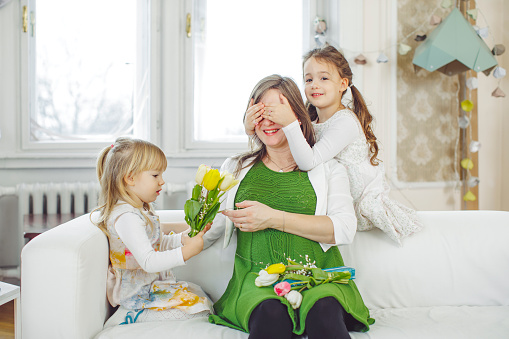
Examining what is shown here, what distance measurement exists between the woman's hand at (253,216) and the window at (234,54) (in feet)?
5.76

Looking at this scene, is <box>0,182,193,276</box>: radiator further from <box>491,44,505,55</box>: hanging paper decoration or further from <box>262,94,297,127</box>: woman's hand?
<box>491,44,505,55</box>: hanging paper decoration

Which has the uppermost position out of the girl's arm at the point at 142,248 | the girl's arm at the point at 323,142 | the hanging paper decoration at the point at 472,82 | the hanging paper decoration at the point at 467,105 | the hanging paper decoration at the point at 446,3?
the hanging paper decoration at the point at 446,3

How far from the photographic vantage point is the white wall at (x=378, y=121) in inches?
116

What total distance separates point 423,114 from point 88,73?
2.27 meters

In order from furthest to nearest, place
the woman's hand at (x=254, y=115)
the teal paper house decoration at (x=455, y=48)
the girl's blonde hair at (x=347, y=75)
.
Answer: the teal paper house decoration at (x=455, y=48), the girl's blonde hair at (x=347, y=75), the woman's hand at (x=254, y=115)

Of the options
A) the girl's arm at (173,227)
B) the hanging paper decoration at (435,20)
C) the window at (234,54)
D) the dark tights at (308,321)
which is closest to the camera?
the dark tights at (308,321)

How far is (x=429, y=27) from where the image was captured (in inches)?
129

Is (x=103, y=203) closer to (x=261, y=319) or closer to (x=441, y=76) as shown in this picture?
(x=261, y=319)

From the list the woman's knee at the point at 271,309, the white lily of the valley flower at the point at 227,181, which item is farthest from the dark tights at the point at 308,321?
the white lily of the valley flower at the point at 227,181

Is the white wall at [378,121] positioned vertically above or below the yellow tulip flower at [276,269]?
above

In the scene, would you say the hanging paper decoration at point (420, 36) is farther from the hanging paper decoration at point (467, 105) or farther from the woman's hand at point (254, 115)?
the woman's hand at point (254, 115)

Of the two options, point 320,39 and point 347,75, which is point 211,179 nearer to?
point 347,75

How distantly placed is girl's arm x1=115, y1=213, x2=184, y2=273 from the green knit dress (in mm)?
233

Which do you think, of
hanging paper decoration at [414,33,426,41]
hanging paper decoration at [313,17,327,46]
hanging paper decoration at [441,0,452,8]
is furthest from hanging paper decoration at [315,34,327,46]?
hanging paper decoration at [441,0,452,8]
